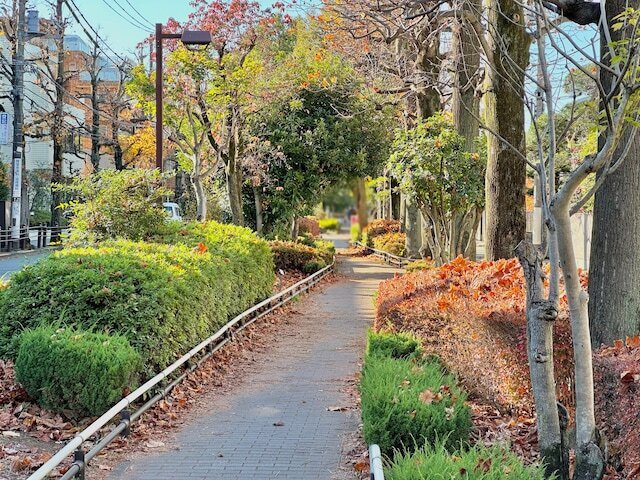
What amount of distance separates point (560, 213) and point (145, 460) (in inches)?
167

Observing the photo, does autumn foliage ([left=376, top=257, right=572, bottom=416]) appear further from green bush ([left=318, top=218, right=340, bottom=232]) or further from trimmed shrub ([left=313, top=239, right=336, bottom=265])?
green bush ([left=318, top=218, right=340, bottom=232])

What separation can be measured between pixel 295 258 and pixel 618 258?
848 inches

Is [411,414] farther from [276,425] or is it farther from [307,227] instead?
[307,227]

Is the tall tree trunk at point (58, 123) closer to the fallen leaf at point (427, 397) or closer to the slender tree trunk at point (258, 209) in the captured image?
the slender tree trunk at point (258, 209)

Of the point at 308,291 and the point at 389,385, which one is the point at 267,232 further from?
the point at 389,385

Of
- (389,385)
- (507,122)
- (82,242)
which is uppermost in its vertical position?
(507,122)

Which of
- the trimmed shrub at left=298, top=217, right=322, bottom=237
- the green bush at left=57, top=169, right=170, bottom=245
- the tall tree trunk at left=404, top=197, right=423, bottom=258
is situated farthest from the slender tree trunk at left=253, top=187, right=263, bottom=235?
the green bush at left=57, top=169, right=170, bottom=245

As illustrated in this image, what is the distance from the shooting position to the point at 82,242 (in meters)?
14.2

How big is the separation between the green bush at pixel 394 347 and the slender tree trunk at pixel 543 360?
11.6 feet

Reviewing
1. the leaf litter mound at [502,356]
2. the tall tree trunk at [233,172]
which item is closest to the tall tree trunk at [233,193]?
the tall tree trunk at [233,172]

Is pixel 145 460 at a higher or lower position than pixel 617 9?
lower

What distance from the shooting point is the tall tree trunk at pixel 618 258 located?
27.7 ft

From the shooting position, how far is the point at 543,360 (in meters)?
5.72

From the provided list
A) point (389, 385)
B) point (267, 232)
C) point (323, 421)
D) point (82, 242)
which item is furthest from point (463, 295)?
point (267, 232)
